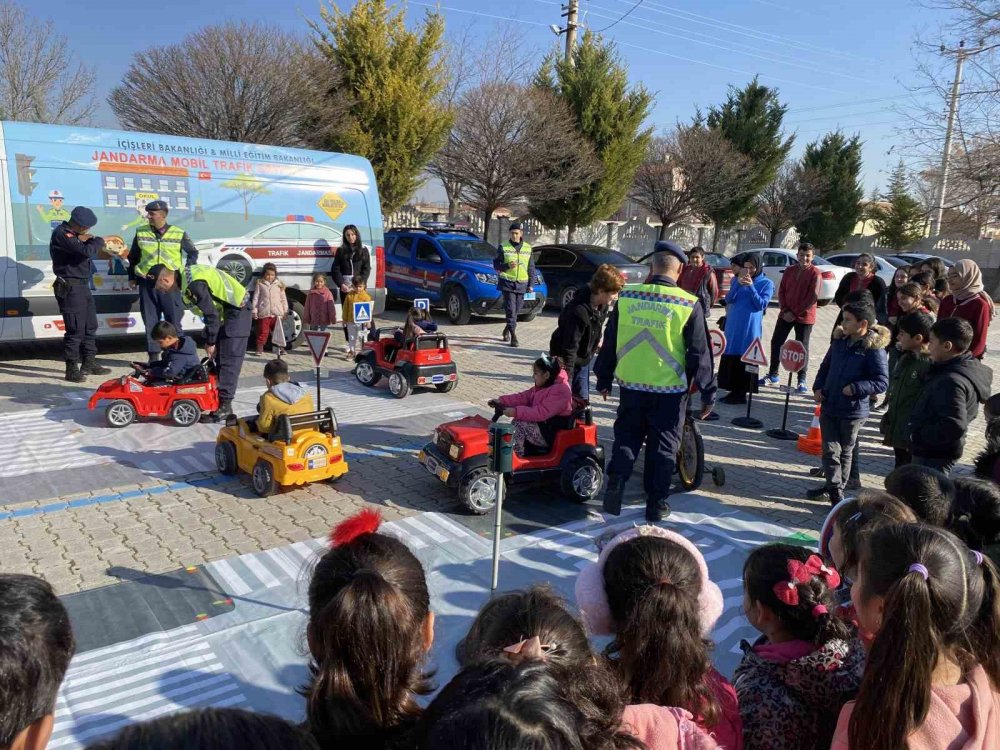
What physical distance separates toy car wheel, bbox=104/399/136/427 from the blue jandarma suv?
308 inches

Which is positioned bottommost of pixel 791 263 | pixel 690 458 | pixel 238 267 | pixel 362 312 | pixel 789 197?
pixel 690 458

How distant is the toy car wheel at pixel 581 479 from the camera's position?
5.84 metres

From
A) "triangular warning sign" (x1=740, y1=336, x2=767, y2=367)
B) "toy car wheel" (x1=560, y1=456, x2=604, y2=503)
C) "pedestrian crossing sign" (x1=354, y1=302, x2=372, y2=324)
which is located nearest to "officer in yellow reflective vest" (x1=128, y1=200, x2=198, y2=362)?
Result: "pedestrian crossing sign" (x1=354, y1=302, x2=372, y2=324)

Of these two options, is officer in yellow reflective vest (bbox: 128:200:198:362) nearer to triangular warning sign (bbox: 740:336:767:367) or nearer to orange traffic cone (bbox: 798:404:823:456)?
triangular warning sign (bbox: 740:336:767:367)

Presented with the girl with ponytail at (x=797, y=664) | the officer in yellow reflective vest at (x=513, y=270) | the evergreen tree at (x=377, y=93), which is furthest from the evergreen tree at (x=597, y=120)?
the girl with ponytail at (x=797, y=664)

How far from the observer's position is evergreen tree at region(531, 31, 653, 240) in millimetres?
24609

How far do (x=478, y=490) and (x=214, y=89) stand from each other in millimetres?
15634

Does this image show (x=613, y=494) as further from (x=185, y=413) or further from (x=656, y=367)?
(x=185, y=413)

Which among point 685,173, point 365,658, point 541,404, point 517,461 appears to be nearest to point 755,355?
point 541,404

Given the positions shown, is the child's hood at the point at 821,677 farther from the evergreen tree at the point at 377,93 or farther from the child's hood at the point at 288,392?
the evergreen tree at the point at 377,93

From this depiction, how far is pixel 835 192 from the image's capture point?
117 ft

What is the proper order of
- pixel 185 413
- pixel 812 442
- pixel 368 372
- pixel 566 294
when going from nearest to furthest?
pixel 185 413
pixel 812 442
pixel 368 372
pixel 566 294

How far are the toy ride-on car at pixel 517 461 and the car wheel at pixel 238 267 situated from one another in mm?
6260

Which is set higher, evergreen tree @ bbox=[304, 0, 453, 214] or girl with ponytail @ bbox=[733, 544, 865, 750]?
evergreen tree @ bbox=[304, 0, 453, 214]
